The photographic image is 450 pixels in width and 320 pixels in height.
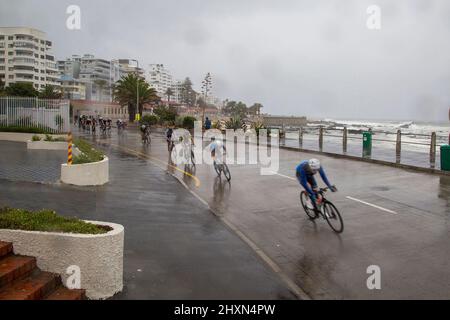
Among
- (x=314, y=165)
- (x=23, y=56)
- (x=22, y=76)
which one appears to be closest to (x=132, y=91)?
(x=314, y=165)

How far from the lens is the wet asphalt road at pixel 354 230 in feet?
22.1

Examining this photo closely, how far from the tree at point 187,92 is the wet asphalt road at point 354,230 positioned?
546 ft

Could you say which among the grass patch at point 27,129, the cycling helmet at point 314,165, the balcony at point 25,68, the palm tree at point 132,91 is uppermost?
the balcony at point 25,68

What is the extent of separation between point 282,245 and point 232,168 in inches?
430

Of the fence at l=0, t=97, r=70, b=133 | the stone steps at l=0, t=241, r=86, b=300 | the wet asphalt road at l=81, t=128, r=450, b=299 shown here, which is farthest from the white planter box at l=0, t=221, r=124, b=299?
the fence at l=0, t=97, r=70, b=133

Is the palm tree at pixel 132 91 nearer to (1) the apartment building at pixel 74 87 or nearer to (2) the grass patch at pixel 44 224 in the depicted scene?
(2) the grass patch at pixel 44 224

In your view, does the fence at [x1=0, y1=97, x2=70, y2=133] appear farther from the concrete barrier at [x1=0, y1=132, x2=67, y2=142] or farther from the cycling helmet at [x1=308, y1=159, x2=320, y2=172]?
the cycling helmet at [x1=308, y1=159, x2=320, y2=172]

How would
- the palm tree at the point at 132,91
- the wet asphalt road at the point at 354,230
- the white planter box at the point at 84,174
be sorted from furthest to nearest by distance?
the palm tree at the point at 132,91, the white planter box at the point at 84,174, the wet asphalt road at the point at 354,230

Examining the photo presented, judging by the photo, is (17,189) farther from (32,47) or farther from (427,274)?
(32,47)

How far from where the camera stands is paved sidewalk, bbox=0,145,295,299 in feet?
20.6

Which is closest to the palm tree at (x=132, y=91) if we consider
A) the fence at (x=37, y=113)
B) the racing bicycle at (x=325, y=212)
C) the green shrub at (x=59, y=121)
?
the fence at (x=37, y=113)

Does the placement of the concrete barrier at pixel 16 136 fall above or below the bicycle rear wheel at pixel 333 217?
above

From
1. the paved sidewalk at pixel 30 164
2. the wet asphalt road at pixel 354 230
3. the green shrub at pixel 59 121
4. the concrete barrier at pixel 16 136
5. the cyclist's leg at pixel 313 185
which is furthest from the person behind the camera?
the green shrub at pixel 59 121
